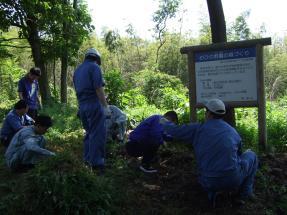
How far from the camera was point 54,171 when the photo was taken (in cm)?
434

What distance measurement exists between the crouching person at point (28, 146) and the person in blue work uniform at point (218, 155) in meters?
1.93

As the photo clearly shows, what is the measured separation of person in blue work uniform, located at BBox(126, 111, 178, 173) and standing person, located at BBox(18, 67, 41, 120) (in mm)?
3462

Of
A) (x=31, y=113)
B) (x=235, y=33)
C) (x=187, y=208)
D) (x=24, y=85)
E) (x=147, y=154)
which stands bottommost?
(x=187, y=208)

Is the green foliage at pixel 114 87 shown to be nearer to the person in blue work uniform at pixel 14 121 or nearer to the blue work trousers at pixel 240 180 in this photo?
the person in blue work uniform at pixel 14 121

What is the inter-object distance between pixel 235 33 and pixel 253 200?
134 feet

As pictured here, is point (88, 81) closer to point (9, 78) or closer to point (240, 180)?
point (240, 180)

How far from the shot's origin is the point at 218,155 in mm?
4555

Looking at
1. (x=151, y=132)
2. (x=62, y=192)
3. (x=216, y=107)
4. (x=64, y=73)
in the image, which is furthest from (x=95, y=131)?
(x=64, y=73)

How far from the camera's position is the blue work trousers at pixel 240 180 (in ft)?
15.0

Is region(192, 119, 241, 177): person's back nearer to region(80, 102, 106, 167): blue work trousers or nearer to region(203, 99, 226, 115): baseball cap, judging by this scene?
region(203, 99, 226, 115): baseball cap

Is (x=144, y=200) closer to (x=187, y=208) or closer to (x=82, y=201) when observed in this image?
(x=187, y=208)

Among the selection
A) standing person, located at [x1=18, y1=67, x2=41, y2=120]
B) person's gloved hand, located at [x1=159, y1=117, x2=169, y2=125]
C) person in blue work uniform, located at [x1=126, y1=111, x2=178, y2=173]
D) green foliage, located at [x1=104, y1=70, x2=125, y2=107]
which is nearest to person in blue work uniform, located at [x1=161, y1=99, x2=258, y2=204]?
person's gloved hand, located at [x1=159, y1=117, x2=169, y2=125]

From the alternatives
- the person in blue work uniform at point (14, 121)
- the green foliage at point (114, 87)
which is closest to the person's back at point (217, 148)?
the person in blue work uniform at point (14, 121)

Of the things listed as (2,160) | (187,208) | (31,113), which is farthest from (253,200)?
(31,113)
